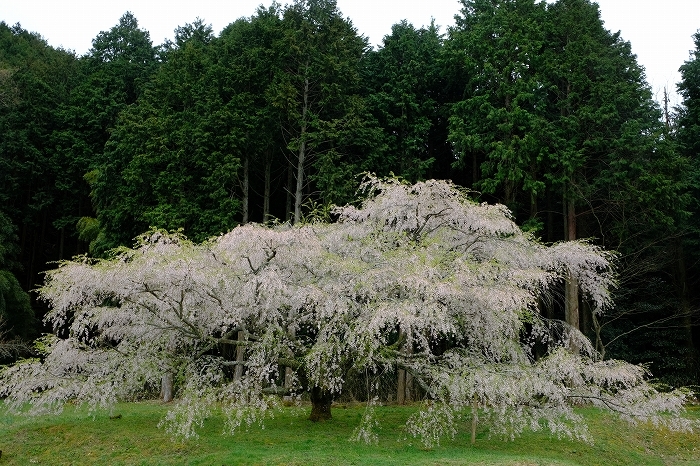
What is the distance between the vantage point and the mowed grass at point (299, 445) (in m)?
8.77

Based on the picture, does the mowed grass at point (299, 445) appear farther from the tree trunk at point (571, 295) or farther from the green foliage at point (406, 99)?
the green foliage at point (406, 99)

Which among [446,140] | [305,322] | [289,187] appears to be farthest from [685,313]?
[289,187]

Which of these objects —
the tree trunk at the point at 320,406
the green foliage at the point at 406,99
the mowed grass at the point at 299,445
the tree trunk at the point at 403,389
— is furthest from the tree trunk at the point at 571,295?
the tree trunk at the point at 320,406

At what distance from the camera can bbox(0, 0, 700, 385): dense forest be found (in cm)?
1639

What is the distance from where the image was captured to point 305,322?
35.8 ft

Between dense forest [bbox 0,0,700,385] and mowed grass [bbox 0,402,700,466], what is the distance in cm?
426

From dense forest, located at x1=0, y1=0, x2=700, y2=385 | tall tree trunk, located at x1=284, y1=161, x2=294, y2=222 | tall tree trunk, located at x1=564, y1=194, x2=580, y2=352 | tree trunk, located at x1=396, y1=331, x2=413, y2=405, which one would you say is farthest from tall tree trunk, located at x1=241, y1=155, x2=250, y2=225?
tall tree trunk, located at x1=564, y1=194, x2=580, y2=352

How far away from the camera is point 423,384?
9.76 m

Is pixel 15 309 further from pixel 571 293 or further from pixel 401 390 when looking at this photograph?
pixel 571 293

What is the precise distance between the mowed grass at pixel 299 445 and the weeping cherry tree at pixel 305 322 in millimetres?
505

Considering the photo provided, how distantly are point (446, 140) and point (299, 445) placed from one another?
1200cm

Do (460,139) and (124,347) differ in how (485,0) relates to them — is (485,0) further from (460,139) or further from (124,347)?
(124,347)

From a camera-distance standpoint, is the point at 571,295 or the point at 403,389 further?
the point at 403,389

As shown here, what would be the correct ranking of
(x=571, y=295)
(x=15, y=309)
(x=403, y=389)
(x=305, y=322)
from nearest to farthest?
(x=305, y=322) < (x=571, y=295) < (x=403, y=389) < (x=15, y=309)
